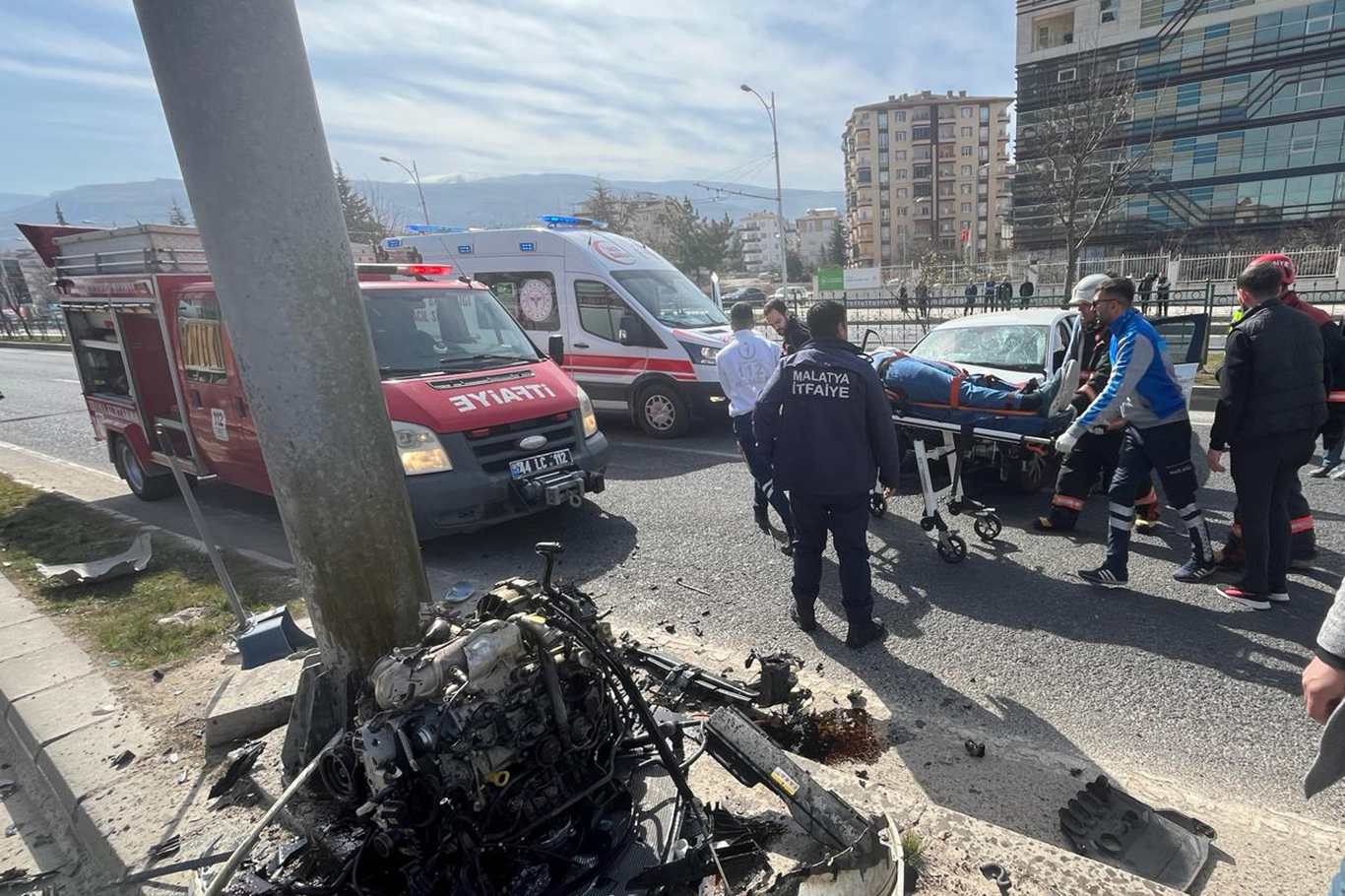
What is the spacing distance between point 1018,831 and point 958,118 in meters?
97.7

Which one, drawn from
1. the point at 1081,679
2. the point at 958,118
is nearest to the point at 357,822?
the point at 1081,679

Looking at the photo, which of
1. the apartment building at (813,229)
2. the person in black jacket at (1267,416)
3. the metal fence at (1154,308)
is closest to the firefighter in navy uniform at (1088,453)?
the person in black jacket at (1267,416)

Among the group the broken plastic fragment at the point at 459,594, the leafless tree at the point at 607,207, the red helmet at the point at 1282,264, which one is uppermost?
the leafless tree at the point at 607,207

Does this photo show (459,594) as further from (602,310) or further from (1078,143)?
(1078,143)

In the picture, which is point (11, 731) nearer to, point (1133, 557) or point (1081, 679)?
point (1081, 679)

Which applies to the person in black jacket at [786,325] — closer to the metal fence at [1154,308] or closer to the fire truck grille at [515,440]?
the fire truck grille at [515,440]

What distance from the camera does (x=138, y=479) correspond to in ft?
26.3

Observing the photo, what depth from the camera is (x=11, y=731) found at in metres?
3.67

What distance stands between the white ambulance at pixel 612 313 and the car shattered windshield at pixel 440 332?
2.27m

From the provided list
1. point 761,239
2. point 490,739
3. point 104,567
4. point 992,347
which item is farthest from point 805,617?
point 761,239

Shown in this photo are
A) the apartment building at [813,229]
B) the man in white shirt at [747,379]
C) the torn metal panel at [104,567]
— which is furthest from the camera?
the apartment building at [813,229]

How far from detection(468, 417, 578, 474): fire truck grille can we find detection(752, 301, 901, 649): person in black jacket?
8.04 ft

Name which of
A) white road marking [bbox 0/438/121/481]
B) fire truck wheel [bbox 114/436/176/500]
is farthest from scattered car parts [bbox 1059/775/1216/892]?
white road marking [bbox 0/438/121/481]

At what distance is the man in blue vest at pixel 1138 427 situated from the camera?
4.33m
